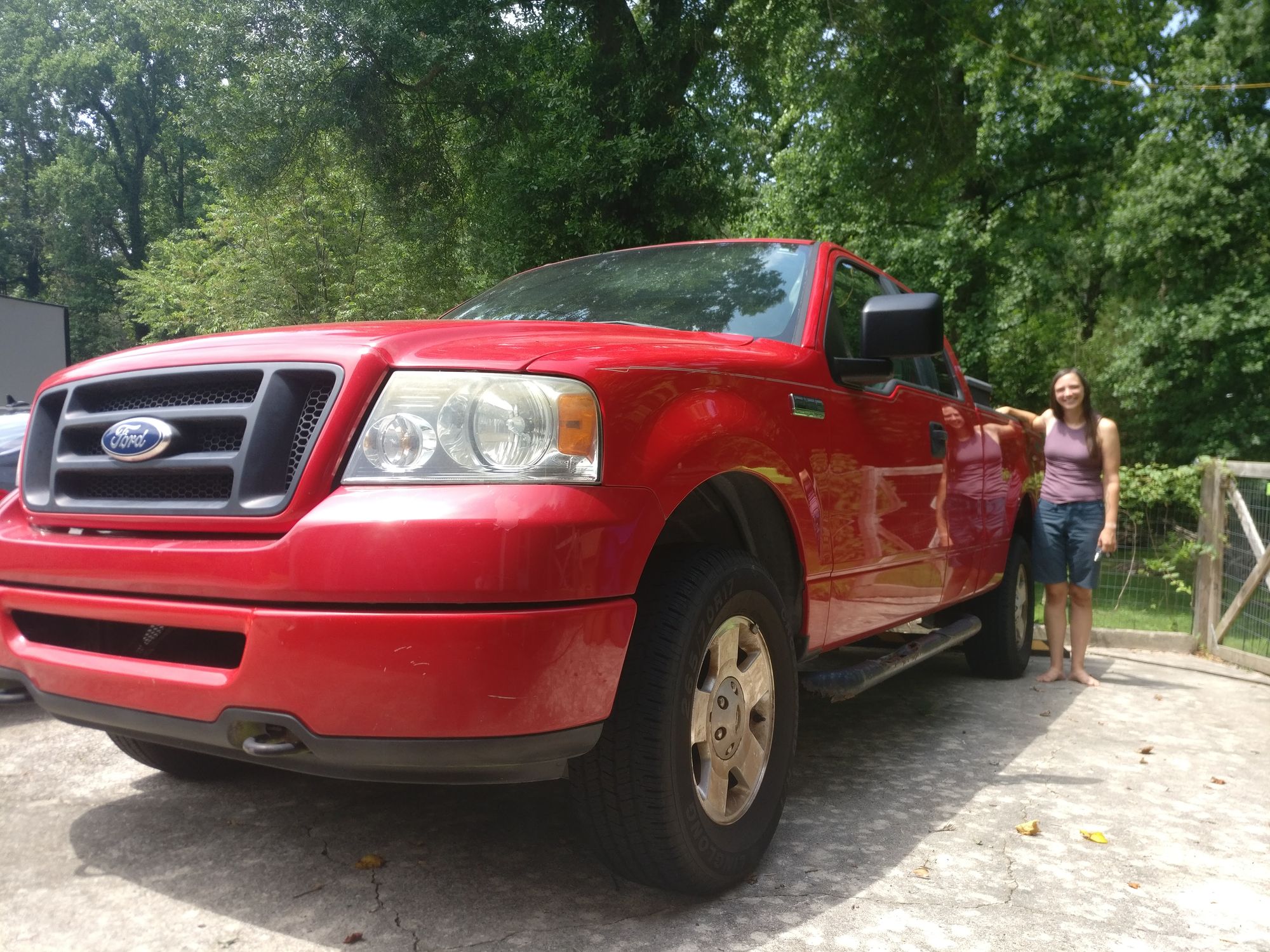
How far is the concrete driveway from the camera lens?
7.80 ft

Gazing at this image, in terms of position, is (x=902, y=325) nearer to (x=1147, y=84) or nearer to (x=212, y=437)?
(x=212, y=437)

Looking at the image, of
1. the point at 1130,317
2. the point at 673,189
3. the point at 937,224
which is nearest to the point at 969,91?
the point at 937,224

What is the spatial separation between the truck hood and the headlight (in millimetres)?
53

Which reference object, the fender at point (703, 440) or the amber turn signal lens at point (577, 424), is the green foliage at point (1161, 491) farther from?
the amber turn signal lens at point (577, 424)

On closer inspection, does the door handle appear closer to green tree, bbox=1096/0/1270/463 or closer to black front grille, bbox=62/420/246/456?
black front grille, bbox=62/420/246/456

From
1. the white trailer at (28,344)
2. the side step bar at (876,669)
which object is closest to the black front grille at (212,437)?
the side step bar at (876,669)

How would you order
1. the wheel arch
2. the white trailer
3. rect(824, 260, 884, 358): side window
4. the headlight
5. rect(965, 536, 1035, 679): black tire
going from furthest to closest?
1. the white trailer
2. rect(965, 536, 1035, 679): black tire
3. rect(824, 260, 884, 358): side window
4. the wheel arch
5. the headlight

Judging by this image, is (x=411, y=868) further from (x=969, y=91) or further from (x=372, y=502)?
(x=969, y=91)

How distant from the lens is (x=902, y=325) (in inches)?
126

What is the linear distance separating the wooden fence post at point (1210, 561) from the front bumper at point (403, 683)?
668 centimetres

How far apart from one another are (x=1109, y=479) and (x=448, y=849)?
4539 mm

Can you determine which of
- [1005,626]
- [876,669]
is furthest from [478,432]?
[1005,626]

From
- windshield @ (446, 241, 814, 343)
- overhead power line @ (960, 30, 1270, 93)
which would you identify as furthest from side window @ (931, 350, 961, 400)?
overhead power line @ (960, 30, 1270, 93)

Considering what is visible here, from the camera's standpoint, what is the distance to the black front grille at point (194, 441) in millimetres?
2129
